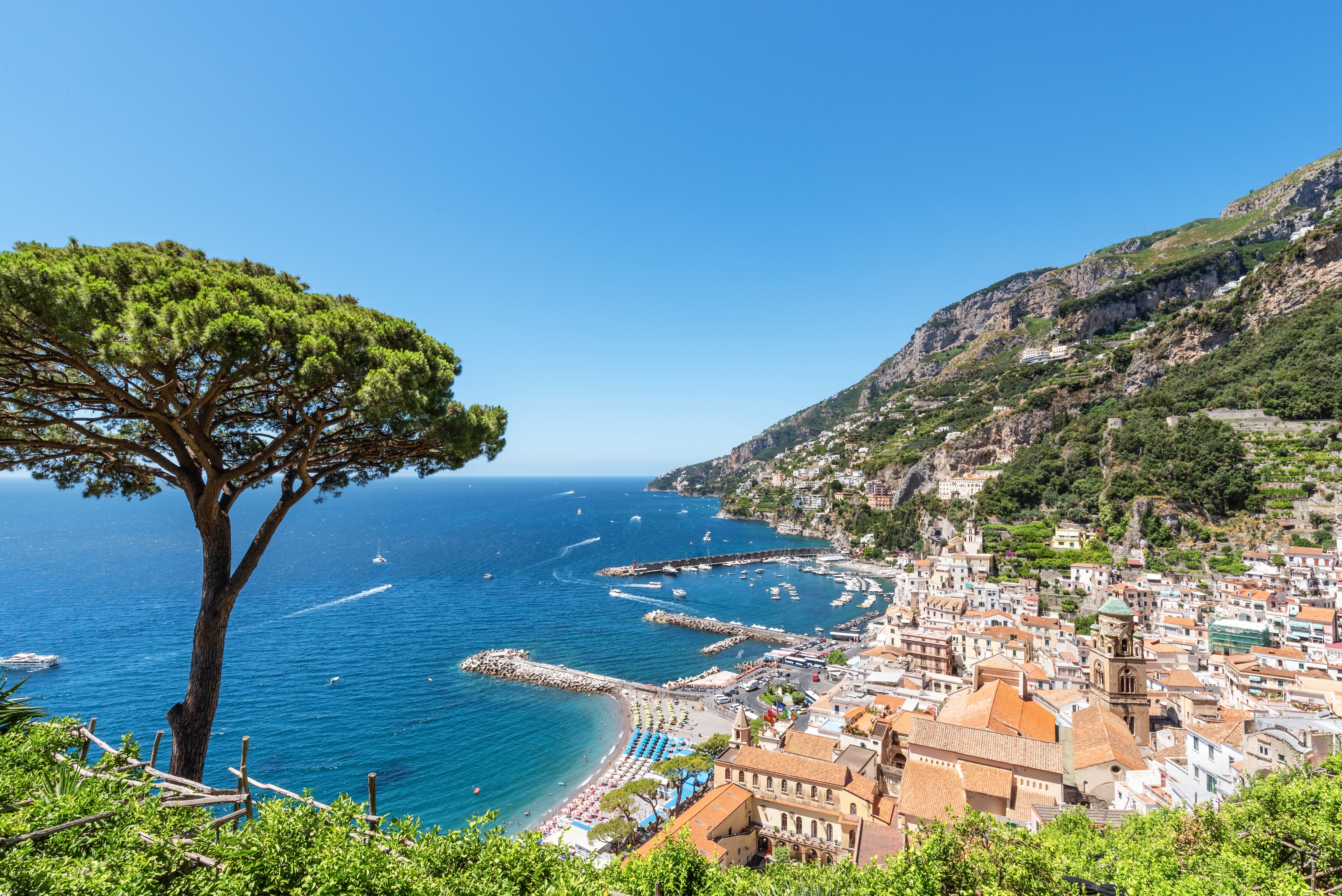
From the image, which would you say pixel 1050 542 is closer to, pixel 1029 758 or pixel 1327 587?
pixel 1327 587

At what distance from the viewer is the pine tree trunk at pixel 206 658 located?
6.75 m

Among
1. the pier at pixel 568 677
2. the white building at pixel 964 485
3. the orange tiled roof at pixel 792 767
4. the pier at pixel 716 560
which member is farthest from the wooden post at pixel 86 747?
the white building at pixel 964 485

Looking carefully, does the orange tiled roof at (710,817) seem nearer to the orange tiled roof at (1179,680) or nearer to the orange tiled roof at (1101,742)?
the orange tiled roof at (1101,742)

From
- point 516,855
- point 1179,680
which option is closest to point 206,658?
point 516,855

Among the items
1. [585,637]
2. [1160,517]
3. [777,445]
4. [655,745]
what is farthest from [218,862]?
[777,445]

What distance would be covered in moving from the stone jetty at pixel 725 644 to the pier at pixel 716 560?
24909mm

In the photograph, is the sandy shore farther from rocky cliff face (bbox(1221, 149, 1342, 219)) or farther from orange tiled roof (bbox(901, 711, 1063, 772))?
rocky cliff face (bbox(1221, 149, 1342, 219))

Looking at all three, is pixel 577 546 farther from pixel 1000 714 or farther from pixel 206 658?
pixel 206 658

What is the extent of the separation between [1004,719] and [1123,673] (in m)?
5.65

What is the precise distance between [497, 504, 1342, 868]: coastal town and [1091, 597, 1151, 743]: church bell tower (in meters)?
0.07

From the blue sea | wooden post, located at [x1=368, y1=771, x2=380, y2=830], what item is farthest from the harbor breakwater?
wooden post, located at [x1=368, y1=771, x2=380, y2=830]

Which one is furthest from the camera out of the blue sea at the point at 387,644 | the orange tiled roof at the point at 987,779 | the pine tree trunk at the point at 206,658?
the blue sea at the point at 387,644

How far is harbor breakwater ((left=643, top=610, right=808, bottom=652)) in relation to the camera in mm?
43312

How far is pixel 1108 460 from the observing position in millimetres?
55188
